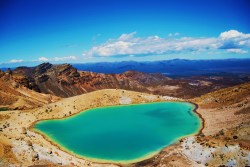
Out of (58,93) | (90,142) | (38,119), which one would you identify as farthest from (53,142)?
(58,93)

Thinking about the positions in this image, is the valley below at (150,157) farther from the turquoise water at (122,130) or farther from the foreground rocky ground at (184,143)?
the turquoise water at (122,130)

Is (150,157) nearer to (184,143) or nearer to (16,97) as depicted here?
(184,143)

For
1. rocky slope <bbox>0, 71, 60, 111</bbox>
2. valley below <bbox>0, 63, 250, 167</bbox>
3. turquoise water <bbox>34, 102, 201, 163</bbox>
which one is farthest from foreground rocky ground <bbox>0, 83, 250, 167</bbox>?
rocky slope <bbox>0, 71, 60, 111</bbox>

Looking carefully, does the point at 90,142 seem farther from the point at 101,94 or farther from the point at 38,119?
the point at 101,94

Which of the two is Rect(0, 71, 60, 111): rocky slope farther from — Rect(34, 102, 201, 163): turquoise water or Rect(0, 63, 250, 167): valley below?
Rect(34, 102, 201, 163): turquoise water

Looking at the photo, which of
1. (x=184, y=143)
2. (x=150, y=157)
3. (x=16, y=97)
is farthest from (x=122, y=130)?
(x=16, y=97)

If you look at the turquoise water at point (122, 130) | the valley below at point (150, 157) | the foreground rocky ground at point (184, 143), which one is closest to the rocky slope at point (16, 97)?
the valley below at point (150, 157)
